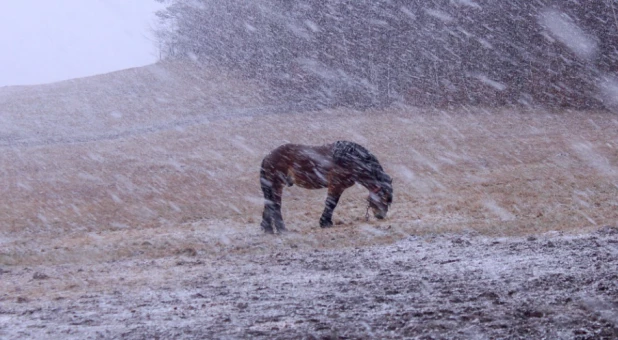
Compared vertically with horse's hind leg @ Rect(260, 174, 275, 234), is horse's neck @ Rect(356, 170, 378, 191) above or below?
above

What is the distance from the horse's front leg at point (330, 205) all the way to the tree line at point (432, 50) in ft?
81.3

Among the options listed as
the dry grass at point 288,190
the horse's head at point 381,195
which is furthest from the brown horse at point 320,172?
the dry grass at point 288,190

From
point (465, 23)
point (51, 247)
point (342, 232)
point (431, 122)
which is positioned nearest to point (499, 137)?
point (431, 122)

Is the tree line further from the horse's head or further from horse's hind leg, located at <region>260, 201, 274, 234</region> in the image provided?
horse's hind leg, located at <region>260, 201, 274, 234</region>

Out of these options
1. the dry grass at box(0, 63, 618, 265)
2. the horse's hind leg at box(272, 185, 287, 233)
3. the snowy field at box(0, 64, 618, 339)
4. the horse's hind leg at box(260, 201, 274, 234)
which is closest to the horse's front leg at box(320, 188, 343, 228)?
the snowy field at box(0, 64, 618, 339)

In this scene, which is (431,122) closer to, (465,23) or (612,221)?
(465,23)

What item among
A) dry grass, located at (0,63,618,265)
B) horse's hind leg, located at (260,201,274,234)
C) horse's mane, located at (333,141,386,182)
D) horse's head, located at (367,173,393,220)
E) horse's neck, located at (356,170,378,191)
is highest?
horse's mane, located at (333,141,386,182)

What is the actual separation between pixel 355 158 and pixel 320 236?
1.69 meters

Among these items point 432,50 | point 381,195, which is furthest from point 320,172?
point 432,50

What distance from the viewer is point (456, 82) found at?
3738cm

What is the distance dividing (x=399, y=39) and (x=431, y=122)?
34.0ft

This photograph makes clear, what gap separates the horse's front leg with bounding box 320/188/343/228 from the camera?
1178 centimetres

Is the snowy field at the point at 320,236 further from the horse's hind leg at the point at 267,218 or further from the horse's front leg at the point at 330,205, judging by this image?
the horse's hind leg at the point at 267,218

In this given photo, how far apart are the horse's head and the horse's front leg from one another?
0.66 m
